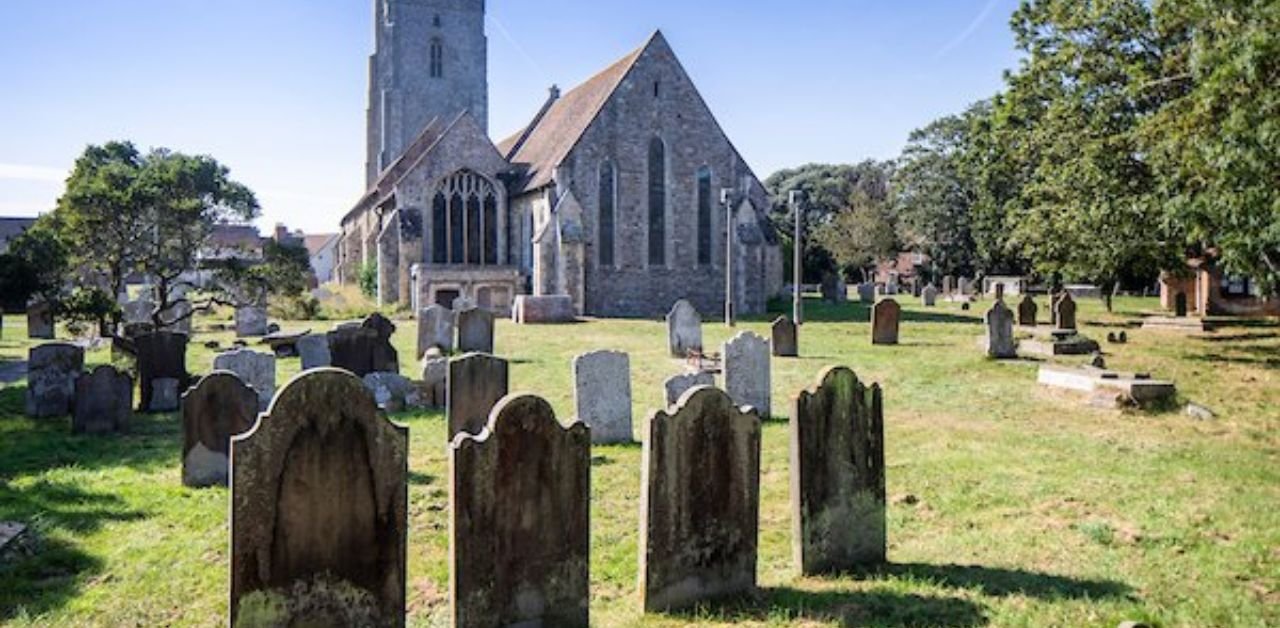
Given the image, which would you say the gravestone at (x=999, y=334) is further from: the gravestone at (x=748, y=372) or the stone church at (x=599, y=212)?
the stone church at (x=599, y=212)

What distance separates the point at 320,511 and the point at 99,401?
7.38 metres

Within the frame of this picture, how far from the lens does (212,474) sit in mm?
7473

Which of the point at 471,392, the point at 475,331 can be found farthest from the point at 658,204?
the point at 471,392

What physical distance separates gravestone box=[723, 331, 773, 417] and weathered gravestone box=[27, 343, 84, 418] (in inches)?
315

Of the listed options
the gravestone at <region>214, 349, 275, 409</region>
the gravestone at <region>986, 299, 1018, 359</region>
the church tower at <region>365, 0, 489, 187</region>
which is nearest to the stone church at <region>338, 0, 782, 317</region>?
the church tower at <region>365, 0, 489, 187</region>

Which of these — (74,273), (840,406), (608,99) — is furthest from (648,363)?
(608,99)

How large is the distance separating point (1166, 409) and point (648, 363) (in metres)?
8.34

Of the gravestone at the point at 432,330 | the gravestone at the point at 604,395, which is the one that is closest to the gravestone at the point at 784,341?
the gravestone at the point at 432,330

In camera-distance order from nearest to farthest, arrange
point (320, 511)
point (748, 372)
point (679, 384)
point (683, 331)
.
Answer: point (320, 511) < point (679, 384) < point (748, 372) < point (683, 331)

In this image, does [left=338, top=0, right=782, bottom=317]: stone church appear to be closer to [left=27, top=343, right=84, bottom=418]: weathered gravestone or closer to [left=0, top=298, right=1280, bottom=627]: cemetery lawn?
[left=0, top=298, right=1280, bottom=627]: cemetery lawn

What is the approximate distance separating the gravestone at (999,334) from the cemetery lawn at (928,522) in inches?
152

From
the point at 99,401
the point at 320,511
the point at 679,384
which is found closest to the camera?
the point at 320,511

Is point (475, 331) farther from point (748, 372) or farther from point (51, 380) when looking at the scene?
point (748, 372)

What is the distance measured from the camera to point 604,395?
904 cm
